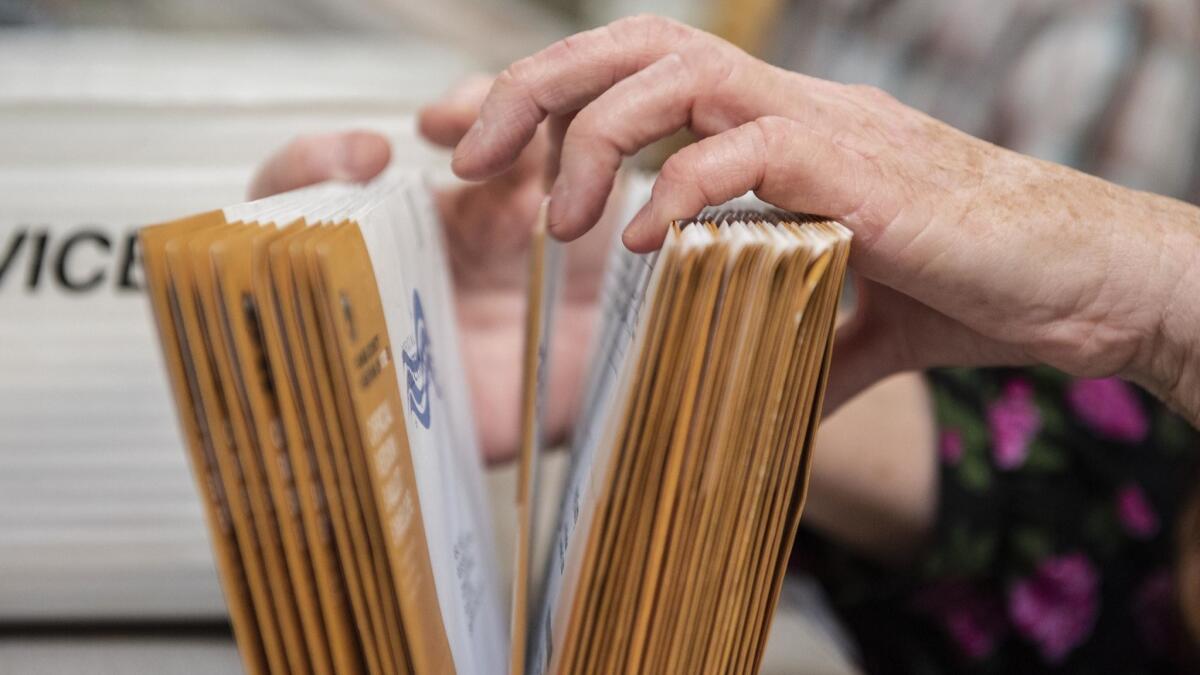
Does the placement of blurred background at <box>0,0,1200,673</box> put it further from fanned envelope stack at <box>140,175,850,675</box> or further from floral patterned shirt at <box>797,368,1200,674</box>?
fanned envelope stack at <box>140,175,850,675</box>

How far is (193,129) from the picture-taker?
1018 millimetres

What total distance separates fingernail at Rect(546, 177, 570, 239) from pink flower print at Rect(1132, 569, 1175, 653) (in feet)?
3.02

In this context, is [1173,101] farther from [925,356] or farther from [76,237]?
[76,237]

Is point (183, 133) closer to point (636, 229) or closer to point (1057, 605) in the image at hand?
point (636, 229)

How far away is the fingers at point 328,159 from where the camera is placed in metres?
0.66

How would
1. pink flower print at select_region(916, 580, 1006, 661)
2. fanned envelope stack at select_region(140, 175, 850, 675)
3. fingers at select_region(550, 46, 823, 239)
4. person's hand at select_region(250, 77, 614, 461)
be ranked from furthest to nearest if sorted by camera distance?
pink flower print at select_region(916, 580, 1006, 661) < person's hand at select_region(250, 77, 614, 461) < fingers at select_region(550, 46, 823, 239) < fanned envelope stack at select_region(140, 175, 850, 675)

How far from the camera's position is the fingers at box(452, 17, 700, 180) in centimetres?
47

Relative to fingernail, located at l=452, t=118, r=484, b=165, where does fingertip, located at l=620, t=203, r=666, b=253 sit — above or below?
below

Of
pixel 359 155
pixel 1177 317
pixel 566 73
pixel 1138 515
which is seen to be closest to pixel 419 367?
pixel 566 73

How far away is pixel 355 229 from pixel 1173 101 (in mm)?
1378

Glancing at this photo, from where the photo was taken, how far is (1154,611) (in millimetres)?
1003

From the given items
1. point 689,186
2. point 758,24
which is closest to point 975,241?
point 689,186

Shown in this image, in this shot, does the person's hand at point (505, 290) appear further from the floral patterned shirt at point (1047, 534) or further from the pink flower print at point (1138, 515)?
the pink flower print at point (1138, 515)

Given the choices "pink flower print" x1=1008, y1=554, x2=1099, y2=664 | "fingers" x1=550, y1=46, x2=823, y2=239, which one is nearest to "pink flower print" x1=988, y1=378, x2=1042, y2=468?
Result: "pink flower print" x1=1008, y1=554, x2=1099, y2=664
